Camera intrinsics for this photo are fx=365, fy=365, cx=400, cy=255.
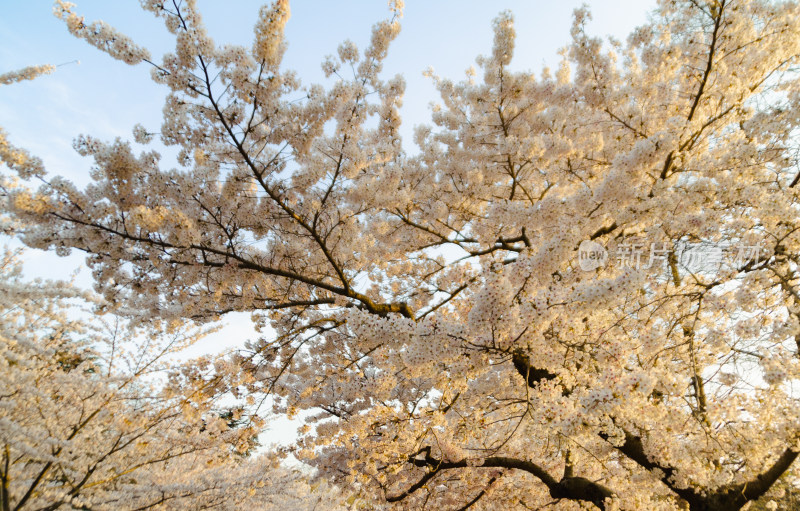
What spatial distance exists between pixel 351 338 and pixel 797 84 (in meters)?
7.11

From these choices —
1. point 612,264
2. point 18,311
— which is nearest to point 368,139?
point 612,264

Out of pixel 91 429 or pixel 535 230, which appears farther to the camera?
pixel 91 429

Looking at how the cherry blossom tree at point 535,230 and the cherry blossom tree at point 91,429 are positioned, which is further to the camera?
the cherry blossom tree at point 91,429

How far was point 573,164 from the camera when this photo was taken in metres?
6.08

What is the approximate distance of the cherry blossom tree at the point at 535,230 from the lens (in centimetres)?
328

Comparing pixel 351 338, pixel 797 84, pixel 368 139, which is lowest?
pixel 351 338

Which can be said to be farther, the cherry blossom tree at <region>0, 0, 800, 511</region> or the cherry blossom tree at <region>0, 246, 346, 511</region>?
the cherry blossom tree at <region>0, 246, 346, 511</region>

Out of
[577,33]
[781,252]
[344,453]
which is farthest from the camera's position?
[344,453]

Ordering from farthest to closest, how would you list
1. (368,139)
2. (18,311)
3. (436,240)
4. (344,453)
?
(344,453)
(18,311)
(436,240)
(368,139)

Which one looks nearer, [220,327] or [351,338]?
[351,338]

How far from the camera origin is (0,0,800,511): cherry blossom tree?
10.8 feet

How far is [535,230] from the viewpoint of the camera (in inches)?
196

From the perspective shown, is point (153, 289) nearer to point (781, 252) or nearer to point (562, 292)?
point (562, 292)

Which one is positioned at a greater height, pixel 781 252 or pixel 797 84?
pixel 797 84
